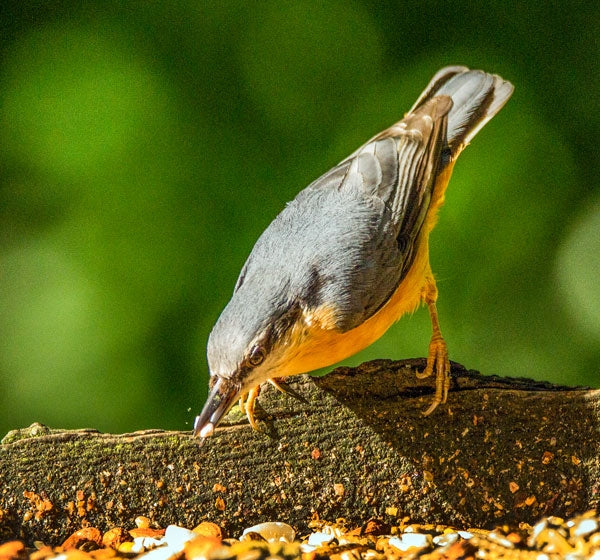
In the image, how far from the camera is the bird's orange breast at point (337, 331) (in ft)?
7.66

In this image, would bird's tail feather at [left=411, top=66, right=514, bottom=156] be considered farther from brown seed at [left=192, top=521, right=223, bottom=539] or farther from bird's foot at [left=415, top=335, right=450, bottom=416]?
brown seed at [left=192, top=521, right=223, bottom=539]

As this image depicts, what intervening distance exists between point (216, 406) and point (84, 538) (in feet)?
1.54

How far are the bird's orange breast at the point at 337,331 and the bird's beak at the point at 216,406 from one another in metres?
0.20

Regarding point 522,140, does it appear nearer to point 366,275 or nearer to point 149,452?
point 366,275

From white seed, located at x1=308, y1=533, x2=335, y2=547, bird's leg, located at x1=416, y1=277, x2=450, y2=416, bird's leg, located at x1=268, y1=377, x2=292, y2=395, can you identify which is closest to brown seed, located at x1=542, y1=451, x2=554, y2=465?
bird's leg, located at x1=416, y1=277, x2=450, y2=416

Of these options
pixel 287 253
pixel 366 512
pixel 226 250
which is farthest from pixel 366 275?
pixel 226 250

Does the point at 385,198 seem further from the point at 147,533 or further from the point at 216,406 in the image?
the point at 147,533

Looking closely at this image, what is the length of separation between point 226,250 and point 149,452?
1338 mm

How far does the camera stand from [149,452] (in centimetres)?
211

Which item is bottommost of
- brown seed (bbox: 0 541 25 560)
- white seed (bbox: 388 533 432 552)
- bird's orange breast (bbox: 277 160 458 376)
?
white seed (bbox: 388 533 432 552)

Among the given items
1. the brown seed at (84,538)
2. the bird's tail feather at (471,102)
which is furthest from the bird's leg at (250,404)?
the bird's tail feather at (471,102)

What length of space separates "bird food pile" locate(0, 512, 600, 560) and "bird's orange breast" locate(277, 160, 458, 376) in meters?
0.48

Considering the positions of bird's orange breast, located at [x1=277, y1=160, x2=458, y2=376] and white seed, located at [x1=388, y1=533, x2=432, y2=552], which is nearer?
white seed, located at [x1=388, y1=533, x2=432, y2=552]

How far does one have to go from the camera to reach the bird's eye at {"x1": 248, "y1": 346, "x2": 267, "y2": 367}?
2135mm
